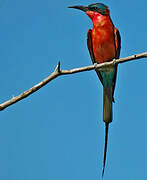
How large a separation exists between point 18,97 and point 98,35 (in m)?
1.55

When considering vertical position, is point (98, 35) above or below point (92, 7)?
below

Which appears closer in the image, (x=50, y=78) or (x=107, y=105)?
(x=50, y=78)

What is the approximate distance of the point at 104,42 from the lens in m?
3.42

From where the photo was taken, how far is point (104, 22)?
11.3ft

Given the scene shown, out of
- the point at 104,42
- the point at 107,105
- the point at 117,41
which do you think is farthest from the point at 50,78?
the point at 117,41

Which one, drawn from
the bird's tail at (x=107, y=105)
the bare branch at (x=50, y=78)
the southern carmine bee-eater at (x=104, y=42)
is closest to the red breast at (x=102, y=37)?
the southern carmine bee-eater at (x=104, y=42)

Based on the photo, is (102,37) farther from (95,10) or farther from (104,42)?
(95,10)

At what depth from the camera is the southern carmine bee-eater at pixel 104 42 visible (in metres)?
3.42

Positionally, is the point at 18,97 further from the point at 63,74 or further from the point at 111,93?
the point at 111,93

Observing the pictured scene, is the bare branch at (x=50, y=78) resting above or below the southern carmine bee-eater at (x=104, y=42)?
below

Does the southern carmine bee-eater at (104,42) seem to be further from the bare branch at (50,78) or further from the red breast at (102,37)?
the bare branch at (50,78)

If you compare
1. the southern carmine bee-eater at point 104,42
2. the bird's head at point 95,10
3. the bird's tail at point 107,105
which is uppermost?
the bird's head at point 95,10

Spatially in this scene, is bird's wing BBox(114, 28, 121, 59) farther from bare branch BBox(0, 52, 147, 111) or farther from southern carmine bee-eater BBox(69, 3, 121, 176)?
bare branch BBox(0, 52, 147, 111)

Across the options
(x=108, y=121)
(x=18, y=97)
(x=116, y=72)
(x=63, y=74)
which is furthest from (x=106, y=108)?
(x=18, y=97)
